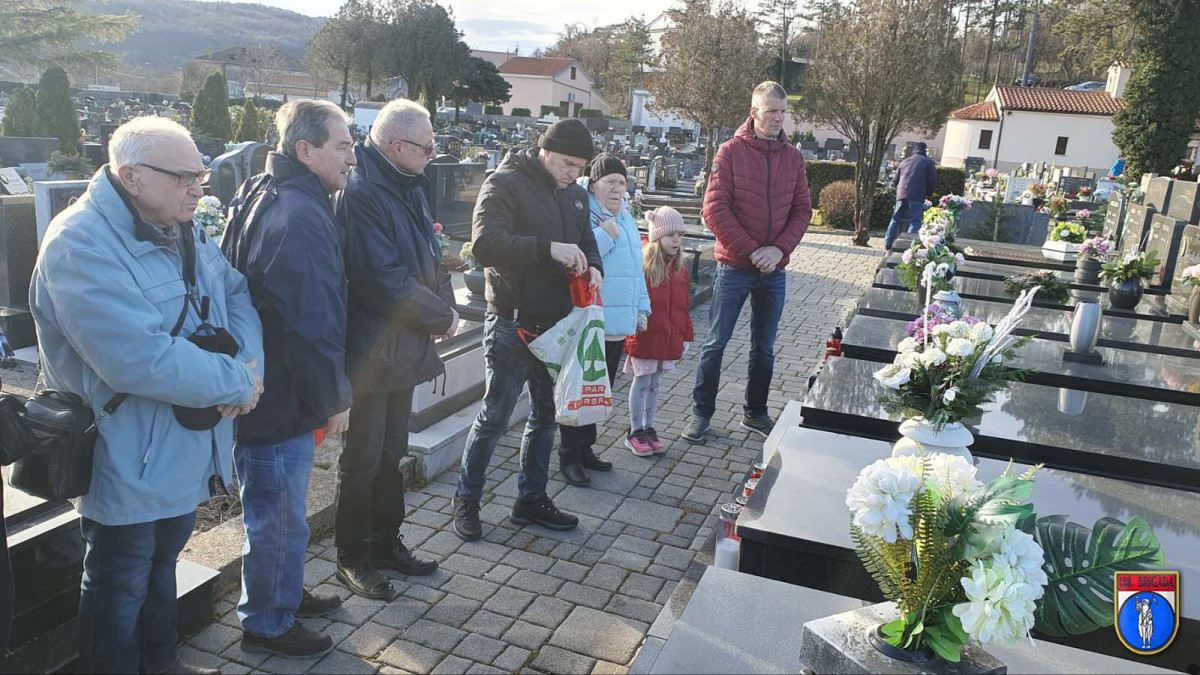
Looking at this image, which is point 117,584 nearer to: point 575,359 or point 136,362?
point 136,362

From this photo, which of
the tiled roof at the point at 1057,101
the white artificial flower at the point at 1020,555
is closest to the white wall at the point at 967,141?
the tiled roof at the point at 1057,101

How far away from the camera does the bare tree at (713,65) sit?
63.3 feet

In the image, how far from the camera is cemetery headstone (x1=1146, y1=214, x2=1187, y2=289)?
348 inches

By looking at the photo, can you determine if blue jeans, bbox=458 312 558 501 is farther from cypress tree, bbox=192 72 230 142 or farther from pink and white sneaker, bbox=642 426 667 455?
cypress tree, bbox=192 72 230 142

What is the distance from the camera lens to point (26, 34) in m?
26.3

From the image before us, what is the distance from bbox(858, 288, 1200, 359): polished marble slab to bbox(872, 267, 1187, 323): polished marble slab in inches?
5.0

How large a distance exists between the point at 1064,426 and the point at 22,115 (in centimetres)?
1874

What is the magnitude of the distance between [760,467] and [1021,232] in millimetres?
12887

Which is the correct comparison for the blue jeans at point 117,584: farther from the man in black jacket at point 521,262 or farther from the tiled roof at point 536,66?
the tiled roof at point 536,66

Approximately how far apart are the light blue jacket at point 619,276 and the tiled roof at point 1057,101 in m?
47.4

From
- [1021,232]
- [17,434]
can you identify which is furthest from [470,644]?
[1021,232]

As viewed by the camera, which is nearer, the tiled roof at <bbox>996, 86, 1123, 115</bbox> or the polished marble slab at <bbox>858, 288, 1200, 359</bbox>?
the polished marble slab at <bbox>858, 288, 1200, 359</bbox>

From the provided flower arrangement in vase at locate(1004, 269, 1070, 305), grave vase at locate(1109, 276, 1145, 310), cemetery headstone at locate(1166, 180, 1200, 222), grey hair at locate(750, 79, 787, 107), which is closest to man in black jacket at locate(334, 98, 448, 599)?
grey hair at locate(750, 79, 787, 107)

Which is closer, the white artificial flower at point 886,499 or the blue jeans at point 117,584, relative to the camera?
the white artificial flower at point 886,499
